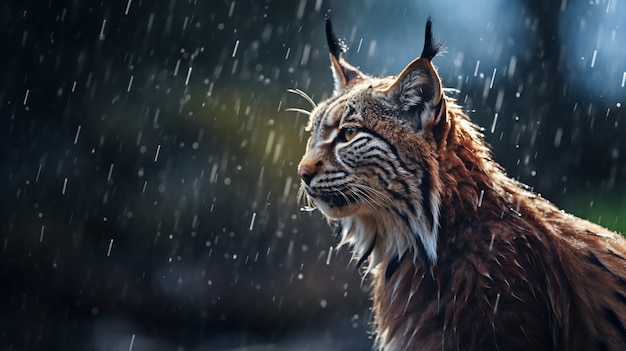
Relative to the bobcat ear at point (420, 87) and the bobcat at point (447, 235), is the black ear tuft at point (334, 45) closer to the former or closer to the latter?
the bobcat at point (447, 235)

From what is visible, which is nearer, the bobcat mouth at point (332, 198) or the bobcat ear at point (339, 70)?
the bobcat mouth at point (332, 198)

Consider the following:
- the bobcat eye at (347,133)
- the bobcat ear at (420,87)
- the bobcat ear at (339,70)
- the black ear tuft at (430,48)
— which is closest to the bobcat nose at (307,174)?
the bobcat eye at (347,133)

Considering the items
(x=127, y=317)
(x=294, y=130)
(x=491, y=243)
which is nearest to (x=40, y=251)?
(x=127, y=317)

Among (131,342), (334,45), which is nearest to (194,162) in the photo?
(131,342)

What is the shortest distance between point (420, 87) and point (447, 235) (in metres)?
0.68

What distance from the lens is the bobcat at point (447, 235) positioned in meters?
2.77

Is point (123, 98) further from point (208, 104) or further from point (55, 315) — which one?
point (55, 315)

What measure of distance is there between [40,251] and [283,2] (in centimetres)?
466

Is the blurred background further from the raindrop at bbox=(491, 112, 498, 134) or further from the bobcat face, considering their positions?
the bobcat face

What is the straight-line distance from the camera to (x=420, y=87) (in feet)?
9.94

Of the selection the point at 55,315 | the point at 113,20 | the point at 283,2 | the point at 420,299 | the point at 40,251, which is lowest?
the point at 55,315

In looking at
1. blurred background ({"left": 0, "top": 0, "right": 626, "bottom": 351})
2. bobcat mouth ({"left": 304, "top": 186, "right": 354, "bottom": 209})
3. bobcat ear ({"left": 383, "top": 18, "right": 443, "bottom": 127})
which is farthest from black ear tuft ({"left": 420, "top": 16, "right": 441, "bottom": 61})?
blurred background ({"left": 0, "top": 0, "right": 626, "bottom": 351})

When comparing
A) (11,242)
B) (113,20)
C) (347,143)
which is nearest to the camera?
(347,143)

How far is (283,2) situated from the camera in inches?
373
